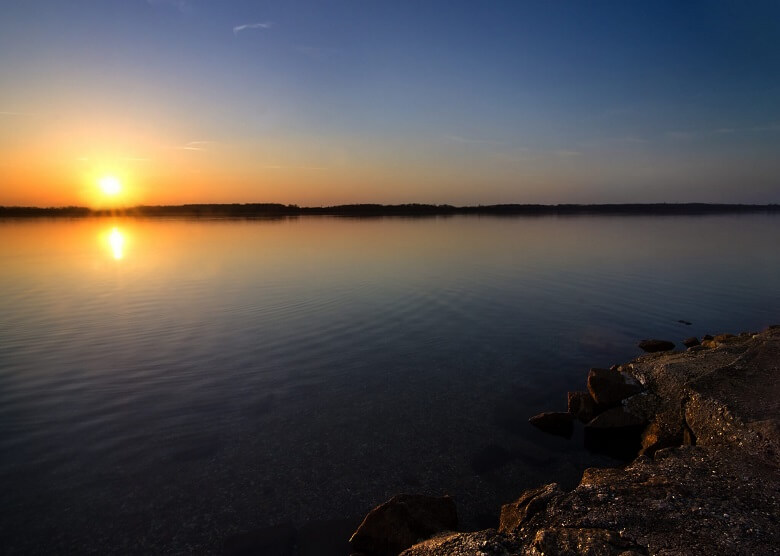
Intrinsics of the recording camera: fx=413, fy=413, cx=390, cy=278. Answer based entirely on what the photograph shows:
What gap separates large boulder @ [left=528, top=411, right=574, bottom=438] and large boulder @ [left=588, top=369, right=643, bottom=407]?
4.09ft

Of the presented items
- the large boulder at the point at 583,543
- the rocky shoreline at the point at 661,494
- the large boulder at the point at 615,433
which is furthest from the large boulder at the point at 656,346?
the large boulder at the point at 583,543

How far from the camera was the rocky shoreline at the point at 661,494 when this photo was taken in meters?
5.17

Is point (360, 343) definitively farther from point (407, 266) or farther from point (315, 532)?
point (407, 266)

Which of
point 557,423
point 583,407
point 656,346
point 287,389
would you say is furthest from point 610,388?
point 287,389

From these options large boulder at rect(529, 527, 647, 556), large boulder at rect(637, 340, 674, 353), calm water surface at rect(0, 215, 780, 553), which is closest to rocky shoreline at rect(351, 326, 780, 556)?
large boulder at rect(529, 527, 647, 556)

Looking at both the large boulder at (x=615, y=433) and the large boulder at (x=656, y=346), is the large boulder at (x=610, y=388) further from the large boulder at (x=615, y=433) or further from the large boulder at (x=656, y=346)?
the large boulder at (x=656, y=346)

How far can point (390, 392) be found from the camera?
12.4 meters

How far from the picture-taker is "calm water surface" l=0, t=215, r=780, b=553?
791 centimetres

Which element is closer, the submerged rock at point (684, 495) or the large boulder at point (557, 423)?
the submerged rock at point (684, 495)

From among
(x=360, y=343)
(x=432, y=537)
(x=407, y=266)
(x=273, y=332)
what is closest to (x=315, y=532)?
(x=432, y=537)

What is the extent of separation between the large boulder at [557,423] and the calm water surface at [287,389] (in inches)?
11.2

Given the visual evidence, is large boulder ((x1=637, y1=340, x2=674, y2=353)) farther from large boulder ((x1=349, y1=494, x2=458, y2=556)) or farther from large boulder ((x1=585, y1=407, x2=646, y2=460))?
large boulder ((x1=349, y1=494, x2=458, y2=556))

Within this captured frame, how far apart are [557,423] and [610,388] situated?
2089 millimetres

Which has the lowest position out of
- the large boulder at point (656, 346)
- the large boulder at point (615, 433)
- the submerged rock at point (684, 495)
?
the large boulder at point (615, 433)
